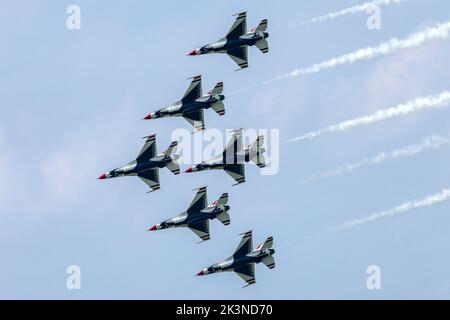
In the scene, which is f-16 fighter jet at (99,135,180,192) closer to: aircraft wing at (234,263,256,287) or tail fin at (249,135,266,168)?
tail fin at (249,135,266,168)

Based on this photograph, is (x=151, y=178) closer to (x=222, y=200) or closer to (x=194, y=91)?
(x=222, y=200)

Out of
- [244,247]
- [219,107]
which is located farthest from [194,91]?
[244,247]

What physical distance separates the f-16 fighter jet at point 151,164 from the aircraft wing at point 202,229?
6197 millimetres

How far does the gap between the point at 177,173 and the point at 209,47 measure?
1472 centimetres

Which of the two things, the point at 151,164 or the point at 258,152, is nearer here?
the point at 258,152

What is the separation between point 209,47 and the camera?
159750mm

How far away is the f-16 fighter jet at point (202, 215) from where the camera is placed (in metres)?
158

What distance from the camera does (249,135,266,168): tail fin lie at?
516 feet

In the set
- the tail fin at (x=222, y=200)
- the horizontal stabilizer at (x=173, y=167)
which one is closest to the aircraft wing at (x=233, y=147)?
the tail fin at (x=222, y=200)

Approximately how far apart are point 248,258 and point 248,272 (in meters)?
1.92

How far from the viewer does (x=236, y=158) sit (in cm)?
15900

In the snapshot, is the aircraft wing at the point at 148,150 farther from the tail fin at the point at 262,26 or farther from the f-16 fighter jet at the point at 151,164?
the tail fin at the point at 262,26
